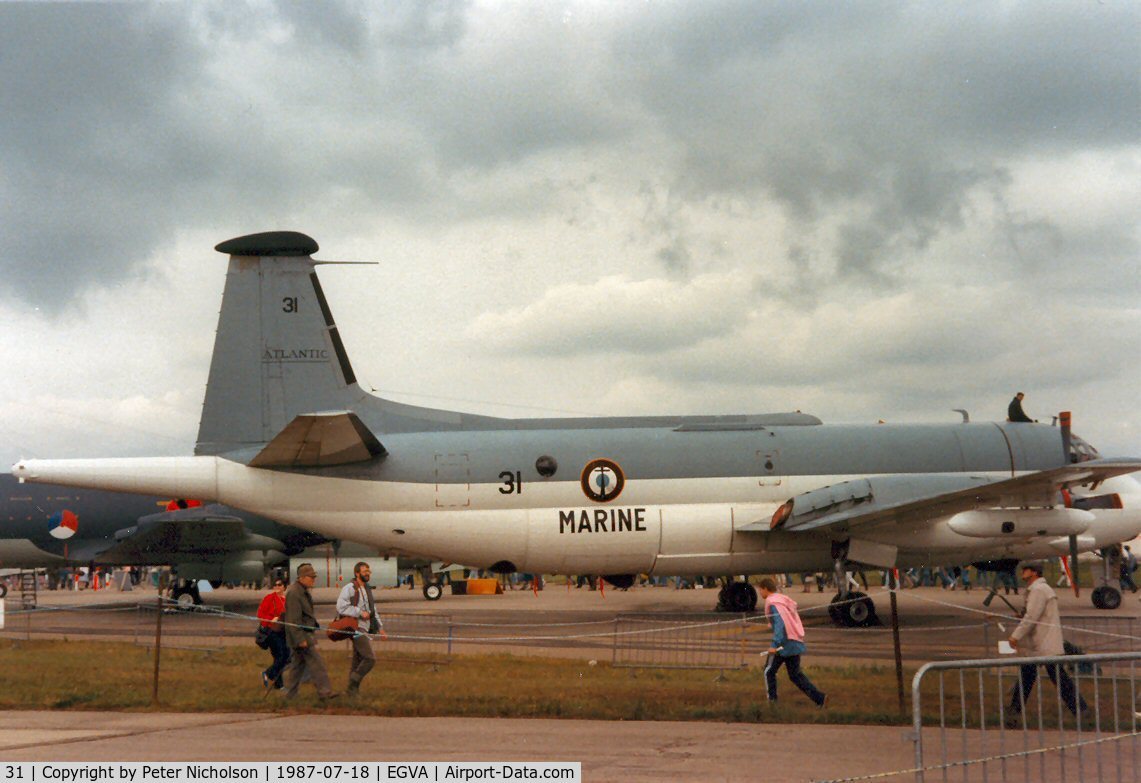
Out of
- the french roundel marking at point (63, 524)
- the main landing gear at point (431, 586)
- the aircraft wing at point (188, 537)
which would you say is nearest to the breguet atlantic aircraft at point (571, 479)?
the aircraft wing at point (188, 537)

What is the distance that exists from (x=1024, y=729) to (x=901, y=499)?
15013mm

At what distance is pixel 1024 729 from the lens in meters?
8.24

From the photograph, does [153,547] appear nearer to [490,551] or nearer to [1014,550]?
[490,551]

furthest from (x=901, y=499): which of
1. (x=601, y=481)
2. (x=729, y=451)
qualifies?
(x=601, y=481)

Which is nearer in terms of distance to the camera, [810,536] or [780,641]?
[780,641]

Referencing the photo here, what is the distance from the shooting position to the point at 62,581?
2618 inches

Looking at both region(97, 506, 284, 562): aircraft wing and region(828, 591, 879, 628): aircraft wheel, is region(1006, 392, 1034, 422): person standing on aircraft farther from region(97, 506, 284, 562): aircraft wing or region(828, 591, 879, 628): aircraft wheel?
region(97, 506, 284, 562): aircraft wing

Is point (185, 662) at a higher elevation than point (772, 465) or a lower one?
lower

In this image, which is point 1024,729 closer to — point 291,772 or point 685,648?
point 291,772

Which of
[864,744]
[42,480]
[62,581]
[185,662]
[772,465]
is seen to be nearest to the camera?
[864,744]

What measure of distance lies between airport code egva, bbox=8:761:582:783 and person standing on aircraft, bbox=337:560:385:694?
456 cm

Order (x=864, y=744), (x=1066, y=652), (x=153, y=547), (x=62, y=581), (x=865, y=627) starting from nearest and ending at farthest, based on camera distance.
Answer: (x=864, y=744) → (x=1066, y=652) → (x=865, y=627) → (x=153, y=547) → (x=62, y=581)

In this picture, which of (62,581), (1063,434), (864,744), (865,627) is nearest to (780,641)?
(864,744)

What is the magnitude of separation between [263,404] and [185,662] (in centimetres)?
632
